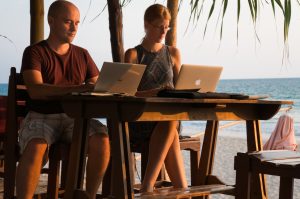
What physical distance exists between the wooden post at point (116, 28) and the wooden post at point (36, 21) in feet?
1.97

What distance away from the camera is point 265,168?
109 inches

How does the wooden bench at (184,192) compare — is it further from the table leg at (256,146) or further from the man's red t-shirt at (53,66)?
the man's red t-shirt at (53,66)

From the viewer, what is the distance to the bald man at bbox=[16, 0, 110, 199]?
9.58 feet

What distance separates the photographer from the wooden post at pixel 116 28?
447 centimetres

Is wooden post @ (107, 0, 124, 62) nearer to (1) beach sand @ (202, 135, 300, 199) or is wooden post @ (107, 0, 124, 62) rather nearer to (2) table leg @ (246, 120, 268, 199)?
(1) beach sand @ (202, 135, 300, 199)

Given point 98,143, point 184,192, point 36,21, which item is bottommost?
point 184,192

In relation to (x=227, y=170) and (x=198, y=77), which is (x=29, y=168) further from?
(x=227, y=170)

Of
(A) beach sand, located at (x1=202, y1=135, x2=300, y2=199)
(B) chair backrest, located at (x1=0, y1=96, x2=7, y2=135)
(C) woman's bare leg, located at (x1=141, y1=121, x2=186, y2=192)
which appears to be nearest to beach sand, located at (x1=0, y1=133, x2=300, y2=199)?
(A) beach sand, located at (x1=202, y1=135, x2=300, y2=199)

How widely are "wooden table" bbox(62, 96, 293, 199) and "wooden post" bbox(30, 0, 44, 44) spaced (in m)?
2.03

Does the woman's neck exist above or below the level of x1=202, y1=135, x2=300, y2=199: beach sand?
above

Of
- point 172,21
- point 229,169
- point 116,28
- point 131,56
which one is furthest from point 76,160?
point 229,169

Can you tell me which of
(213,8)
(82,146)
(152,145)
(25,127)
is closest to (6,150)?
(25,127)

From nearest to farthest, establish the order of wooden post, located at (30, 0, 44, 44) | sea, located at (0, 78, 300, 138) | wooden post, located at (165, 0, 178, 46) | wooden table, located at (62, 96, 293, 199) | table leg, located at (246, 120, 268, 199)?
wooden table, located at (62, 96, 293, 199) < table leg, located at (246, 120, 268, 199) < wooden post, located at (30, 0, 44, 44) < wooden post, located at (165, 0, 178, 46) < sea, located at (0, 78, 300, 138)

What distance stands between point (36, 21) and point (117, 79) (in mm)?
2174
